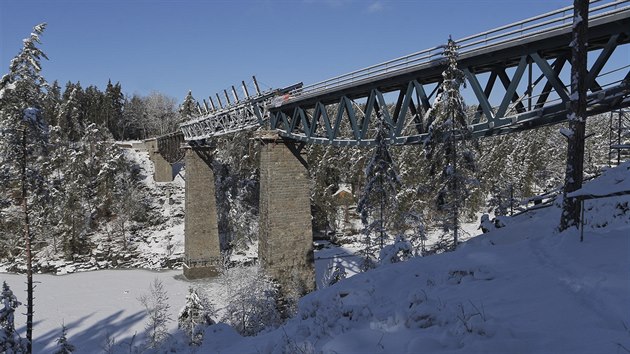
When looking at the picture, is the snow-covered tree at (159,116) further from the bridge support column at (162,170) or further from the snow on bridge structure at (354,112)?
the snow on bridge structure at (354,112)

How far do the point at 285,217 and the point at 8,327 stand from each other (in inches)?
497

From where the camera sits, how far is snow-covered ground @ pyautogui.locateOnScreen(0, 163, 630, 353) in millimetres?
4172

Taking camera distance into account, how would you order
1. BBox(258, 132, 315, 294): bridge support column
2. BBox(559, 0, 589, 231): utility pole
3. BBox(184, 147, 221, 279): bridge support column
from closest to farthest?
BBox(559, 0, 589, 231): utility pole → BBox(258, 132, 315, 294): bridge support column → BBox(184, 147, 221, 279): bridge support column

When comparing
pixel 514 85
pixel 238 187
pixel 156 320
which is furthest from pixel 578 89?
pixel 238 187

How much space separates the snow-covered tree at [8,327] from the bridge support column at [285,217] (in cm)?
1128

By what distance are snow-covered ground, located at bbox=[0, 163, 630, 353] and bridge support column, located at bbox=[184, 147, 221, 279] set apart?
2675 cm

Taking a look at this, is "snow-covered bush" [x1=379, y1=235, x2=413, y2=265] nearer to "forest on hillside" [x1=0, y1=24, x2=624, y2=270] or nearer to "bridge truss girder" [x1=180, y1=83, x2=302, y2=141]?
"bridge truss girder" [x1=180, y1=83, x2=302, y2=141]

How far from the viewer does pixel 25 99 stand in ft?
46.7

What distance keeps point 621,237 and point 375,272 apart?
4369 mm

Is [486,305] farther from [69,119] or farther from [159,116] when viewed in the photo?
[159,116]

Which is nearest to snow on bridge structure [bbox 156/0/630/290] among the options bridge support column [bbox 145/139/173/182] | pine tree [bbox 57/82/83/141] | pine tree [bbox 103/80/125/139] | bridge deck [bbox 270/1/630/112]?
bridge deck [bbox 270/1/630/112]

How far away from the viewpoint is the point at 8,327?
13258mm

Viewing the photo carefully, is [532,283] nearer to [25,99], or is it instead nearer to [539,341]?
[539,341]

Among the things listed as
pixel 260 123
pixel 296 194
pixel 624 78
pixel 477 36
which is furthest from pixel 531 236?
pixel 260 123
